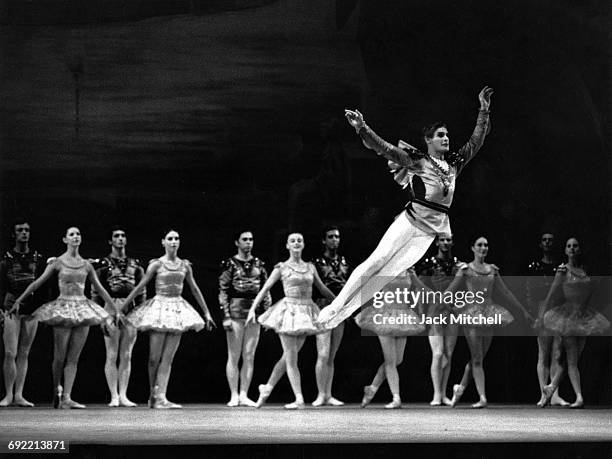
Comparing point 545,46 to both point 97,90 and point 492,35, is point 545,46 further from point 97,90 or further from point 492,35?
point 97,90

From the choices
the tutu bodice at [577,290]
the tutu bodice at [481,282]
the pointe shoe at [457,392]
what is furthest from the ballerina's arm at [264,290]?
the tutu bodice at [577,290]

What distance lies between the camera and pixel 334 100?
405 inches

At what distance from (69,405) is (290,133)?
288 centimetres

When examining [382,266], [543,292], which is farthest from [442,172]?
[543,292]

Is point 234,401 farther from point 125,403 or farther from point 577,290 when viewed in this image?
point 577,290

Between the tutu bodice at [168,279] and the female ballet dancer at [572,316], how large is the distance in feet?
10.1

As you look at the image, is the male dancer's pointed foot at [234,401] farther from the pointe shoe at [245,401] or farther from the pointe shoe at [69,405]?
the pointe shoe at [69,405]

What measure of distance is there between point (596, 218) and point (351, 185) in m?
2.12

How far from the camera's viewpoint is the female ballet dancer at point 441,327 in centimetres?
1038

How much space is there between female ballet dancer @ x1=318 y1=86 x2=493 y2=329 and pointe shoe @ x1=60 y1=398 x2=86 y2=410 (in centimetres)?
214

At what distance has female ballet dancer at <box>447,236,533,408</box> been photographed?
10336mm

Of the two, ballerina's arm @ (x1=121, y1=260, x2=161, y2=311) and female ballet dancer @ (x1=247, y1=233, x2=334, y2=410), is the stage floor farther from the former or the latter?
ballerina's arm @ (x1=121, y1=260, x2=161, y2=311)

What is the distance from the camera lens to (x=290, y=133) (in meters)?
10.2

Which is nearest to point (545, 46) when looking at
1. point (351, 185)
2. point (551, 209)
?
point (551, 209)
